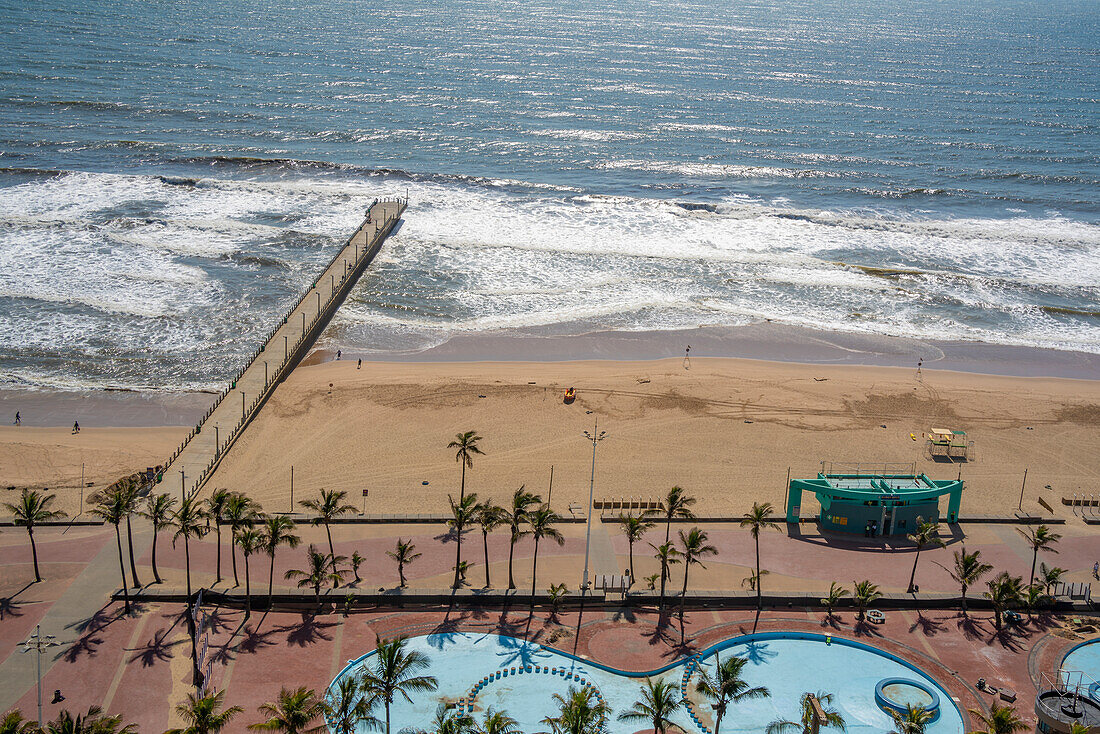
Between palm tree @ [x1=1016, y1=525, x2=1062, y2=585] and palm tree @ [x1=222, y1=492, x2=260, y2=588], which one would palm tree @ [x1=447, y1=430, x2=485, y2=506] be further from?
palm tree @ [x1=1016, y1=525, x2=1062, y2=585]

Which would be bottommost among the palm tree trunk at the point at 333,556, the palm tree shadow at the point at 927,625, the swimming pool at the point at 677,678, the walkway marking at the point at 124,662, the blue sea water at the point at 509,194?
the walkway marking at the point at 124,662

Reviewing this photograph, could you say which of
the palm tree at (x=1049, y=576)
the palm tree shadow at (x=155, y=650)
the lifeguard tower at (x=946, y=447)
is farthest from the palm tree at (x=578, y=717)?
the lifeguard tower at (x=946, y=447)

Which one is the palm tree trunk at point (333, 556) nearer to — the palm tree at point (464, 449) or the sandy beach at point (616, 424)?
the sandy beach at point (616, 424)

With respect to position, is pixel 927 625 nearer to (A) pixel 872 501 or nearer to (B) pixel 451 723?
(A) pixel 872 501

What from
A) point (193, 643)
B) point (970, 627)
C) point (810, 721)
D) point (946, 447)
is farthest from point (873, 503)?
point (193, 643)

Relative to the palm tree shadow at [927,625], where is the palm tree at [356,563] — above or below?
above

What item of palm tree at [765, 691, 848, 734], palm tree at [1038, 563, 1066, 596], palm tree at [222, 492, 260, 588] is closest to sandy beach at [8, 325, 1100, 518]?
palm tree at [222, 492, 260, 588]
